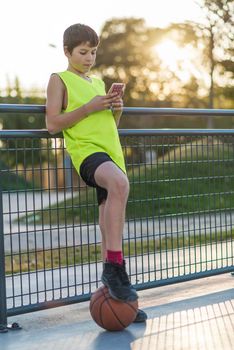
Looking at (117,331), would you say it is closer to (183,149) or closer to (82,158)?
(82,158)

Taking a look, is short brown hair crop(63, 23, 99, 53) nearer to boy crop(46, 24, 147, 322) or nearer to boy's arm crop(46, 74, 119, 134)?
boy crop(46, 24, 147, 322)

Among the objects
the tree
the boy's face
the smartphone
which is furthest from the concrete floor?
the tree

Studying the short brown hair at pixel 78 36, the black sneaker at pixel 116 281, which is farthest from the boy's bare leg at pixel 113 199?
the short brown hair at pixel 78 36

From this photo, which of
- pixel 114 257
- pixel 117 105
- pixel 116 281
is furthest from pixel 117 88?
pixel 116 281

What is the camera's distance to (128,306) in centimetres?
421

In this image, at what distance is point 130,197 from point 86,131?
1.04 meters

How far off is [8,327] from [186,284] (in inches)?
71.8

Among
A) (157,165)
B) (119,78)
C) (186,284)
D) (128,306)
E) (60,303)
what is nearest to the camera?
(128,306)

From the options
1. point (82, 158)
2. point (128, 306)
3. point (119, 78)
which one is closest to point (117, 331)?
point (128, 306)

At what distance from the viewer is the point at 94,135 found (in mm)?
4316

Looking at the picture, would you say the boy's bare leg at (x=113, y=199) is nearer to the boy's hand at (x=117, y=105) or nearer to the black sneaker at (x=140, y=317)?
the boy's hand at (x=117, y=105)

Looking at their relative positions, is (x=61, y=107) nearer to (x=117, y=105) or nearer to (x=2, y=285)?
(x=117, y=105)

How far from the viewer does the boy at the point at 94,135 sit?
4184mm

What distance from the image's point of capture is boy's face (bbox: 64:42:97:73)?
4.36 m
